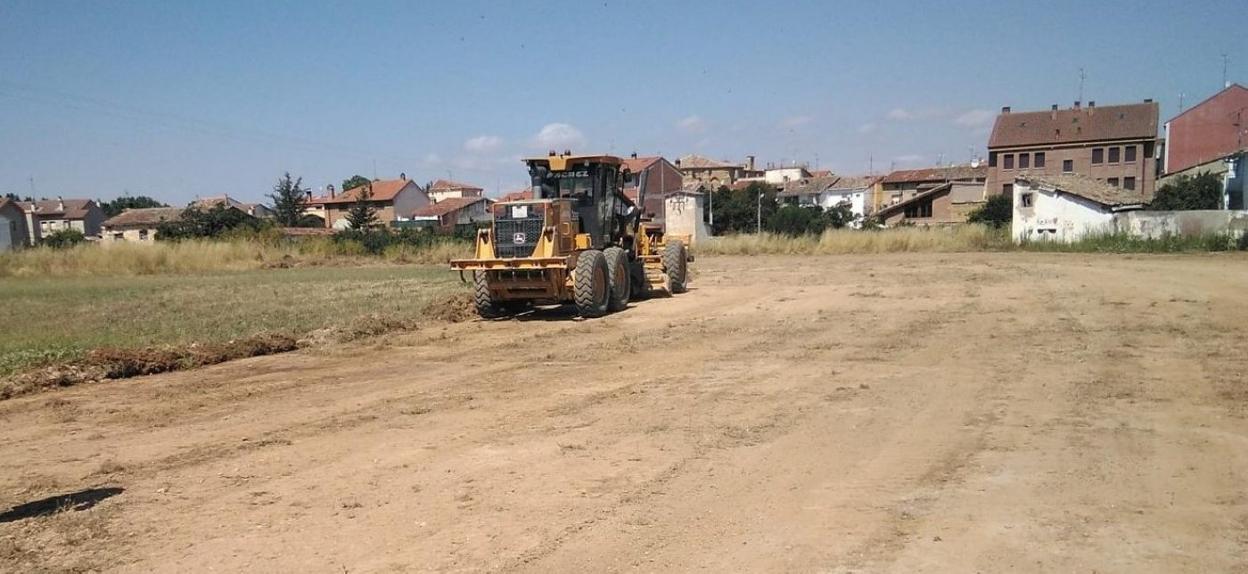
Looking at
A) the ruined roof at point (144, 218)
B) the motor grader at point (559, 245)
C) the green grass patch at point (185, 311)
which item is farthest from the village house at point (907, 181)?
the motor grader at point (559, 245)

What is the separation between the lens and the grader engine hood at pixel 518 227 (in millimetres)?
16250

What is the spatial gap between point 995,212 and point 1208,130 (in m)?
31.5

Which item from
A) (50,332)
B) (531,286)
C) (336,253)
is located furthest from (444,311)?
(336,253)

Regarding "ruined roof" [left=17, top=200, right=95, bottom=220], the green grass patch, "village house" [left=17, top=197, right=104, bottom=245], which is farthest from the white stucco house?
"ruined roof" [left=17, top=200, right=95, bottom=220]

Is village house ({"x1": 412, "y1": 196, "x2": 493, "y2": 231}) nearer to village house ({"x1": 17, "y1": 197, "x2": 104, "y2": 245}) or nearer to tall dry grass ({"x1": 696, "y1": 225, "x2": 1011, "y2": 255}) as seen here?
tall dry grass ({"x1": 696, "y1": 225, "x2": 1011, "y2": 255})

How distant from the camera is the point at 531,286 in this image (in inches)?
633

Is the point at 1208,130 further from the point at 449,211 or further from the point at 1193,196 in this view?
the point at 449,211

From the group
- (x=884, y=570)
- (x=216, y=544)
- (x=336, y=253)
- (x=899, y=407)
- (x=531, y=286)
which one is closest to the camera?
(x=884, y=570)

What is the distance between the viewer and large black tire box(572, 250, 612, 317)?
52.5 ft

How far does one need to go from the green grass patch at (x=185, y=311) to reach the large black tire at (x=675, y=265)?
5.17 meters

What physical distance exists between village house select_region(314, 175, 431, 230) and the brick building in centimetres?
6625

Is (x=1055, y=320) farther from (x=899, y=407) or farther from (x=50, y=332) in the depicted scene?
(x=50, y=332)

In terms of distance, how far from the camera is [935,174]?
89.2 metres

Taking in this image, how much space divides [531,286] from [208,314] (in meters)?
6.71
